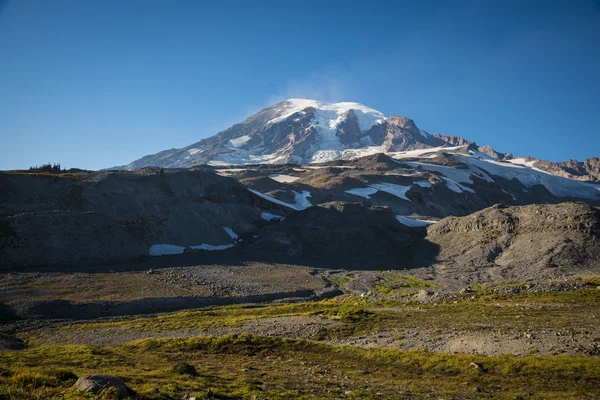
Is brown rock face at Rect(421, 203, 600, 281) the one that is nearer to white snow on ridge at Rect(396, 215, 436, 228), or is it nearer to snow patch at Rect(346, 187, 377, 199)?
white snow on ridge at Rect(396, 215, 436, 228)

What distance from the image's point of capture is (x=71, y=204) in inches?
3386

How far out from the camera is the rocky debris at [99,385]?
1603cm

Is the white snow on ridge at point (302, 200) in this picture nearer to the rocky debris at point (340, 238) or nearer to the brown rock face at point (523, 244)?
the rocky debris at point (340, 238)

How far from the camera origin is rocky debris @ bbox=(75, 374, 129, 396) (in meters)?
16.0

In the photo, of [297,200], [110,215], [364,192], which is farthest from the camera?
[364,192]

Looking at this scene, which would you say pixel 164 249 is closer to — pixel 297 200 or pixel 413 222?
pixel 297 200

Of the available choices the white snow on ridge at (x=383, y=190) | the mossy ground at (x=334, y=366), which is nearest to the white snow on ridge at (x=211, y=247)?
the mossy ground at (x=334, y=366)

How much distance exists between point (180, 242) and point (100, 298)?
114ft

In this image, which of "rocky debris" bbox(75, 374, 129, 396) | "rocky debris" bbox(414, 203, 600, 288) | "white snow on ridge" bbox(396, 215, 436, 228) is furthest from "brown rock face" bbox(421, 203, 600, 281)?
"rocky debris" bbox(75, 374, 129, 396)

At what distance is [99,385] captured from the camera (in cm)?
1625

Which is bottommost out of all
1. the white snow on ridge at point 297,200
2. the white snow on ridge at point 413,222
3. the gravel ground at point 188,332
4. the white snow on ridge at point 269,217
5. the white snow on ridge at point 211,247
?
the gravel ground at point 188,332

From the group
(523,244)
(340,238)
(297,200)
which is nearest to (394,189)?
(297,200)

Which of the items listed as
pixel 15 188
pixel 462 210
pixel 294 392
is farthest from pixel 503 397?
pixel 462 210

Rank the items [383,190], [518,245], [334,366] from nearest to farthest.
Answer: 1. [334,366]
2. [518,245]
3. [383,190]
